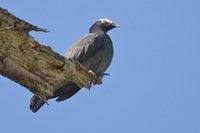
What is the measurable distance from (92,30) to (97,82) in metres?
3.03

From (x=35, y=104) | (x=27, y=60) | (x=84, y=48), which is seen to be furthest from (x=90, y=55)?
(x=27, y=60)

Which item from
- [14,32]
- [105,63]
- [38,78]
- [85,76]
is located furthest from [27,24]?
[105,63]

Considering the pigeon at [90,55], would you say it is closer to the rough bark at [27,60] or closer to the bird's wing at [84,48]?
the bird's wing at [84,48]

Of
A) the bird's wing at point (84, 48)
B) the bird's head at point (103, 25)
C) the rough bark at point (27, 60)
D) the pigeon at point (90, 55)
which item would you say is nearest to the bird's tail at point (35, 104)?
the pigeon at point (90, 55)

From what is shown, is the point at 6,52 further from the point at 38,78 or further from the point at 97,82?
the point at 97,82

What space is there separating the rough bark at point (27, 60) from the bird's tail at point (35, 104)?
264 cm

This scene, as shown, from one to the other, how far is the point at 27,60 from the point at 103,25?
6.28 m

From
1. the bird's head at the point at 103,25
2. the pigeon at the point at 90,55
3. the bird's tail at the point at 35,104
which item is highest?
the bird's head at the point at 103,25

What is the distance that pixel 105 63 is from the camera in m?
9.34

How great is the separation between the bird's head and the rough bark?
5625 mm

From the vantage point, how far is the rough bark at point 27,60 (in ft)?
14.7

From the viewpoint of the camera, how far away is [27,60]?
4.62 meters

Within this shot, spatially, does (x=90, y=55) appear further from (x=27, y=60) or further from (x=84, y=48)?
(x=27, y=60)

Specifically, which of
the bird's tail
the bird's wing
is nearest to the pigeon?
the bird's wing
